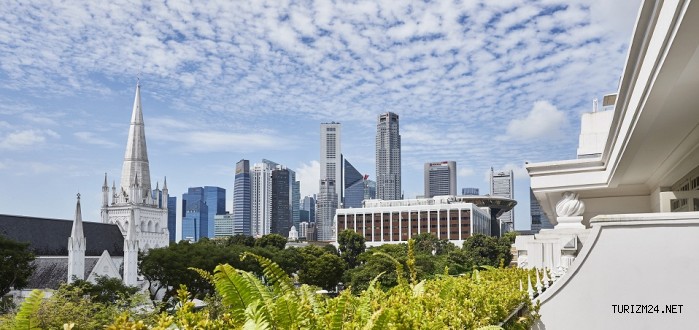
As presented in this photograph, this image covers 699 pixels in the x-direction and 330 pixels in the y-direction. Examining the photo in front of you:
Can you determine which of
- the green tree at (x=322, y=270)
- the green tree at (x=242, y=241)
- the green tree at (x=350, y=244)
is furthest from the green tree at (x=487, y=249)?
the green tree at (x=242, y=241)

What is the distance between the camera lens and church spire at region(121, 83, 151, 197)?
3281 inches

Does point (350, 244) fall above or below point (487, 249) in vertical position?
above

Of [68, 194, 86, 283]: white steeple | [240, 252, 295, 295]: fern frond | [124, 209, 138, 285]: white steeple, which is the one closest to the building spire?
[68, 194, 86, 283]: white steeple

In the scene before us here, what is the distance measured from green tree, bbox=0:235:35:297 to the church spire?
45348 mm

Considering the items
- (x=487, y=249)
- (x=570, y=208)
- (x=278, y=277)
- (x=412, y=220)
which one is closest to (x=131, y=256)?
(x=487, y=249)

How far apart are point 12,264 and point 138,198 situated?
46.2 meters

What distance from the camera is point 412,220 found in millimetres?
106875

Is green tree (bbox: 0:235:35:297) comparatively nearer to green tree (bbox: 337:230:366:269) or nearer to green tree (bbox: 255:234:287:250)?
green tree (bbox: 255:234:287:250)

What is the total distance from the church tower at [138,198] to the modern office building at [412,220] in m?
36.6

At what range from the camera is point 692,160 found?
972 cm

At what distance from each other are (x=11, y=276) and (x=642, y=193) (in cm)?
3836

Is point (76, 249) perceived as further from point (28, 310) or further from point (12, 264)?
point (28, 310)

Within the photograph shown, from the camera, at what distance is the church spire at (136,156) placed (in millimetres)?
83350

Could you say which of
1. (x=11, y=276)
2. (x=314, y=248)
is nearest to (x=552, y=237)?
(x=11, y=276)
